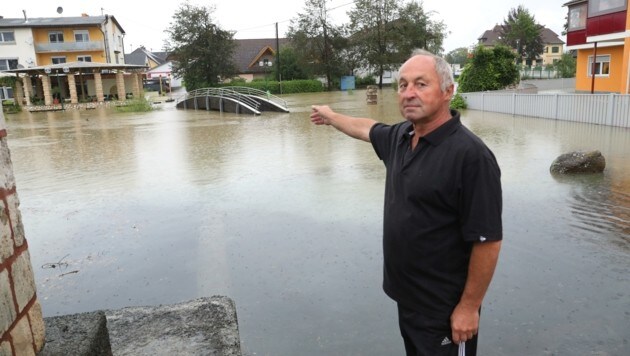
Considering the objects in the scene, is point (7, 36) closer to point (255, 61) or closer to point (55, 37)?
point (55, 37)

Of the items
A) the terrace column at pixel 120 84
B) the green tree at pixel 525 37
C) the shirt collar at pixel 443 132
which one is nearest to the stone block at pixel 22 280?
the shirt collar at pixel 443 132

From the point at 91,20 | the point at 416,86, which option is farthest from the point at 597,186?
the point at 91,20

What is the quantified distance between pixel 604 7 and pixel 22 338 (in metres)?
23.2

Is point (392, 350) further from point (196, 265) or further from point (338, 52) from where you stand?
point (338, 52)

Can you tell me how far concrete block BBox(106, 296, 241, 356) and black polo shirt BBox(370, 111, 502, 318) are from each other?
31.0 inches

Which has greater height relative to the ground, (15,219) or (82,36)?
(82,36)

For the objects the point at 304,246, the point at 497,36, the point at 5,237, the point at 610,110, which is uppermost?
the point at 497,36

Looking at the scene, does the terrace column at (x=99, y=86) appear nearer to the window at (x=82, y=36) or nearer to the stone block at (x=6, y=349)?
the window at (x=82, y=36)

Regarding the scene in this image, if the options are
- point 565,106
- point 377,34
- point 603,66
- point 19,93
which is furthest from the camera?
point 377,34

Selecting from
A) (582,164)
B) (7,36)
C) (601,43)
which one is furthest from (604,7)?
(7,36)

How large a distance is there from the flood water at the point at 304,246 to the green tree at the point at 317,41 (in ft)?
135

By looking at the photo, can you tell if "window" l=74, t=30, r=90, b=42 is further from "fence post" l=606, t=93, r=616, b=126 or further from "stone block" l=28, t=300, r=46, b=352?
"stone block" l=28, t=300, r=46, b=352

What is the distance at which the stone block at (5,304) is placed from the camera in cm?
A: 150

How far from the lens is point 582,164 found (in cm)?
816
